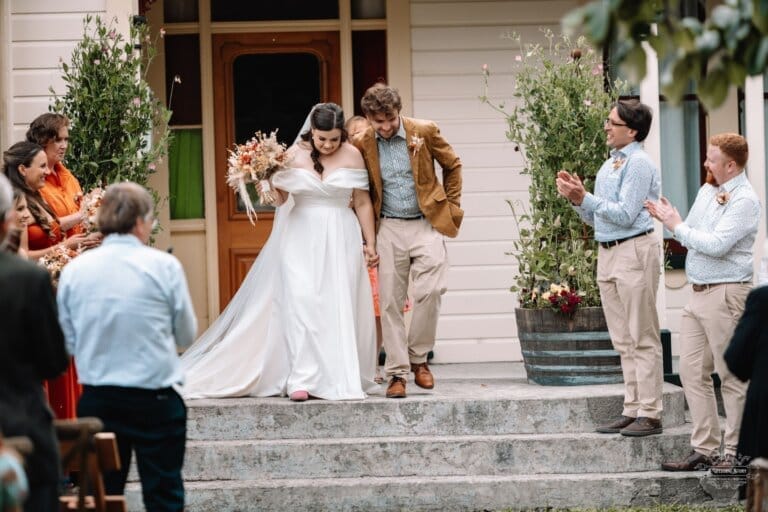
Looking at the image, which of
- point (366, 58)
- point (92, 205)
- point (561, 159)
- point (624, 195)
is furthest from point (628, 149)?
point (366, 58)

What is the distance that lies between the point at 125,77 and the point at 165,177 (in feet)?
6.56

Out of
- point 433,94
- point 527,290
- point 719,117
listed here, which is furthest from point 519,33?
point 527,290

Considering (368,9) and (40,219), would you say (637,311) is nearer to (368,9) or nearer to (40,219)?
(40,219)

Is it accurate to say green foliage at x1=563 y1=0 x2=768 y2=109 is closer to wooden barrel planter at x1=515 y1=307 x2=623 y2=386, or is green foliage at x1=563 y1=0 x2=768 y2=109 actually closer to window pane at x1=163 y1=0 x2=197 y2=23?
wooden barrel planter at x1=515 y1=307 x2=623 y2=386

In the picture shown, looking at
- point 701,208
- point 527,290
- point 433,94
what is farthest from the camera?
point 433,94

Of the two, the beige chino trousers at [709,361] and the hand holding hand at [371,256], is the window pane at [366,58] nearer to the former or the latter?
the hand holding hand at [371,256]

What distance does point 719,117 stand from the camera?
1106 centimetres

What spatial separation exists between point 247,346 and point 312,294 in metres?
0.64

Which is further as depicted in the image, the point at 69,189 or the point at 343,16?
the point at 343,16

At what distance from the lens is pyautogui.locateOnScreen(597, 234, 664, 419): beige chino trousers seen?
26.5ft

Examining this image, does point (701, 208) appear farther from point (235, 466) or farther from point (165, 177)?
point (165, 177)

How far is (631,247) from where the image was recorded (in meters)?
8.09

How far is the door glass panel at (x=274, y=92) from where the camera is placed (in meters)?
11.2

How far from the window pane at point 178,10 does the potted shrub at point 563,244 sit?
10.2ft
